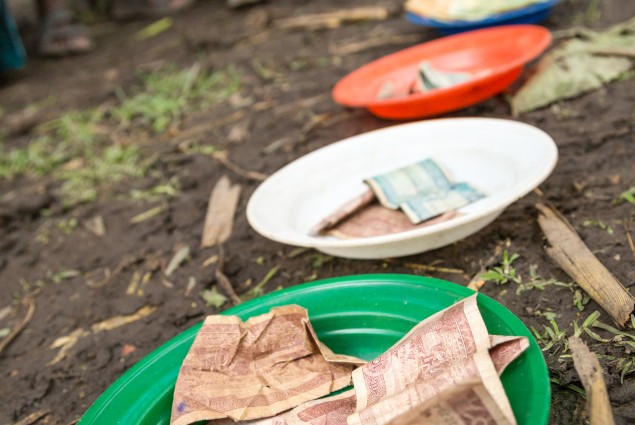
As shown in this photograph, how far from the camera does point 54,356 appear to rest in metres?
2.26

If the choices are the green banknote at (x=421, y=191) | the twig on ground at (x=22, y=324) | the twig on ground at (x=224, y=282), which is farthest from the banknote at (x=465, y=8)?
the twig on ground at (x=22, y=324)

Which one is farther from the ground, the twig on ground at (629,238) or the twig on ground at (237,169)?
the twig on ground at (629,238)

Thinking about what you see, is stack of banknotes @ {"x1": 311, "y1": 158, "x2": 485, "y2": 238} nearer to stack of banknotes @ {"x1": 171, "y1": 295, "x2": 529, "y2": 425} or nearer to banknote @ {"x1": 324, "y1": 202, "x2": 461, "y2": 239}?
banknote @ {"x1": 324, "y1": 202, "x2": 461, "y2": 239}

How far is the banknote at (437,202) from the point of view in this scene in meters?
2.11

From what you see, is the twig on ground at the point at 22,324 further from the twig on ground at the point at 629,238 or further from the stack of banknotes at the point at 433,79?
the twig on ground at the point at 629,238

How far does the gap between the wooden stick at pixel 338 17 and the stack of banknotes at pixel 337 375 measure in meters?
3.50

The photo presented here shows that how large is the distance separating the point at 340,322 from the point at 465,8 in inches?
102

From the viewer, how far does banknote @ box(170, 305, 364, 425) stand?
158 cm

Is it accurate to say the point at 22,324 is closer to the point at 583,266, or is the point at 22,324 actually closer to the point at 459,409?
the point at 459,409

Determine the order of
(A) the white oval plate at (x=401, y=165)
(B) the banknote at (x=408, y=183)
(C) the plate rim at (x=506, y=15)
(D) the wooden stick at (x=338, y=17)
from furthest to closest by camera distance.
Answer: (D) the wooden stick at (x=338, y=17)
(C) the plate rim at (x=506, y=15)
(B) the banknote at (x=408, y=183)
(A) the white oval plate at (x=401, y=165)

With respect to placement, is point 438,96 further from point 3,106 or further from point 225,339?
point 3,106

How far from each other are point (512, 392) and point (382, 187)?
106 cm

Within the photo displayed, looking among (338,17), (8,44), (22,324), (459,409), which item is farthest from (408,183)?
(8,44)

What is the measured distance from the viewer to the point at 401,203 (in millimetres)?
2186
